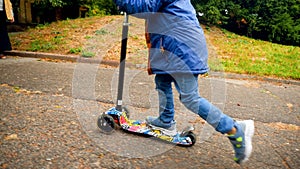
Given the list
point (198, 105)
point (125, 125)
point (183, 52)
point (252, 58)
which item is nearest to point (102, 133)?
point (125, 125)

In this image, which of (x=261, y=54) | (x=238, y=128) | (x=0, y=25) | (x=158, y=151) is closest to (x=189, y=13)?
(x=238, y=128)

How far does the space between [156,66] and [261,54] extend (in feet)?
23.4

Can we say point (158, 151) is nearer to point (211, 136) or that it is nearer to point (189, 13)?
point (211, 136)

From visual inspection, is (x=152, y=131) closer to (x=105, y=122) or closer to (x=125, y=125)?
(x=125, y=125)

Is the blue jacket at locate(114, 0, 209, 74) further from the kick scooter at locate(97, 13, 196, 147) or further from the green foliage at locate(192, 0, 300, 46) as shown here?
the green foliage at locate(192, 0, 300, 46)

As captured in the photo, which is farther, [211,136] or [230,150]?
[211,136]

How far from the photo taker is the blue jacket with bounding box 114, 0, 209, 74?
2.14m

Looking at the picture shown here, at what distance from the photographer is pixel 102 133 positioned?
2.67 meters

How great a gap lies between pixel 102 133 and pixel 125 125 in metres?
0.24

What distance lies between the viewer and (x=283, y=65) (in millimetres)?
7500

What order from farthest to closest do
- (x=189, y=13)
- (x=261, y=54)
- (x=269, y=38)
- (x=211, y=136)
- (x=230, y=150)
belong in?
(x=269, y=38) → (x=261, y=54) → (x=211, y=136) → (x=230, y=150) → (x=189, y=13)

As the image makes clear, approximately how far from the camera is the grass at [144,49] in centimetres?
686

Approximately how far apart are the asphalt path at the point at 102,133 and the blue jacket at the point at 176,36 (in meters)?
0.79

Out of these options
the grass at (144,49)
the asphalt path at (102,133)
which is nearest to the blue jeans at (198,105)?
the asphalt path at (102,133)
